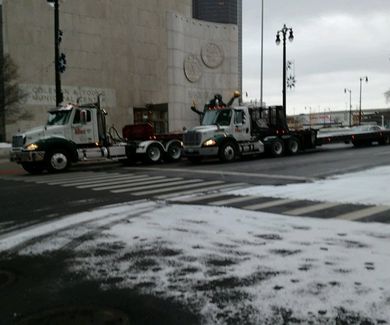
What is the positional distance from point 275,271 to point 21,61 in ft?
141

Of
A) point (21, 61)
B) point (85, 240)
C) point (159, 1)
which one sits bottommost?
point (85, 240)

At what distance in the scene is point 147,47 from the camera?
52750 mm

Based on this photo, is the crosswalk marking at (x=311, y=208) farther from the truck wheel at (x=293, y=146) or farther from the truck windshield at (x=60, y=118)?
the truck wheel at (x=293, y=146)

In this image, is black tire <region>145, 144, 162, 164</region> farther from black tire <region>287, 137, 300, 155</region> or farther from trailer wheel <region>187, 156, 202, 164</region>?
black tire <region>287, 137, 300, 155</region>

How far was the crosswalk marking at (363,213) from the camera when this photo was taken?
28.1 feet

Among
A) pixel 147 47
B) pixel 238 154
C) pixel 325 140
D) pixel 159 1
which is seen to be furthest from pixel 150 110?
pixel 238 154

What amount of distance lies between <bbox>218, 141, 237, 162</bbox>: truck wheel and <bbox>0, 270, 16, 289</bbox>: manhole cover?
17177 mm

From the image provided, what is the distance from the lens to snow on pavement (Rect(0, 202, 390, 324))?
448 cm

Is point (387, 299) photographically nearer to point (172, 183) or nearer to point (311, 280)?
point (311, 280)

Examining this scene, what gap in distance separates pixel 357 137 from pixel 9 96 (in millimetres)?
28031

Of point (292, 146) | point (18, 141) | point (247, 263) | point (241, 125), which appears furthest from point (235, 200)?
point (292, 146)

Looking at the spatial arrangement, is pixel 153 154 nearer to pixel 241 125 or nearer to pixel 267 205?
pixel 241 125

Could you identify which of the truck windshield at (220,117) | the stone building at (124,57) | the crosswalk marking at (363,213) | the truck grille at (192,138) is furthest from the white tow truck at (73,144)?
the stone building at (124,57)

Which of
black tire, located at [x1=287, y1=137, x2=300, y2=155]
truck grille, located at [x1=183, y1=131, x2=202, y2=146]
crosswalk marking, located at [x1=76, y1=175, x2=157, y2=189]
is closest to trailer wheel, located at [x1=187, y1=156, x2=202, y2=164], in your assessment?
truck grille, located at [x1=183, y1=131, x2=202, y2=146]
